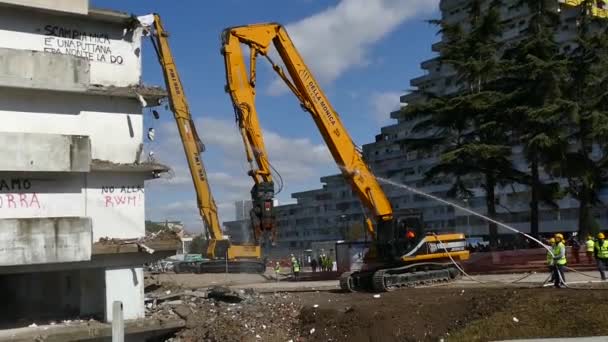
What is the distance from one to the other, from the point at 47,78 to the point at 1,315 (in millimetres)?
7568

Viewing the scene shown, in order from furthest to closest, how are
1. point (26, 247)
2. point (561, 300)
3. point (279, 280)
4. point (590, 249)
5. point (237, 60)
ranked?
point (279, 280), point (590, 249), point (237, 60), point (561, 300), point (26, 247)

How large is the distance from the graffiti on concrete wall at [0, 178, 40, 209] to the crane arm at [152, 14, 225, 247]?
2196cm

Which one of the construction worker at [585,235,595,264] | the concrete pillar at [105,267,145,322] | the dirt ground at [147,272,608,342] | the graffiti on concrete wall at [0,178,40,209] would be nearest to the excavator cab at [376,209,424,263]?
the dirt ground at [147,272,608,342]

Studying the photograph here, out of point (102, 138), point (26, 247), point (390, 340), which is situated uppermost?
point (102, 138)

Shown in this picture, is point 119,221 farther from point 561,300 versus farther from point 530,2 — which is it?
point 530,2

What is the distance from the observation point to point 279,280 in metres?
35.7

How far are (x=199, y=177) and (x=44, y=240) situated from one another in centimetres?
2262

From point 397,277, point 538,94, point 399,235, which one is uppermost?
point 538,94

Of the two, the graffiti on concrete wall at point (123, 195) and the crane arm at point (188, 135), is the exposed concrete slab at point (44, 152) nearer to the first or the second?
the graffiti on concrete wall at point (123, 195)

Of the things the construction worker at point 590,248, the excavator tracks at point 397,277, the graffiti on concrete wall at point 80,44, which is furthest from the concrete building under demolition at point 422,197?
the graffiti on concrete wall at point 80,44

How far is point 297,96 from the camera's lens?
2475cm

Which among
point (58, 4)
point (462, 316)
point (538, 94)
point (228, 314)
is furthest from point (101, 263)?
point (538, 94)

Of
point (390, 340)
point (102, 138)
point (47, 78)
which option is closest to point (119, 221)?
point (102, 138)

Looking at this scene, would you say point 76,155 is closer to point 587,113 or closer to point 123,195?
point 123,195
